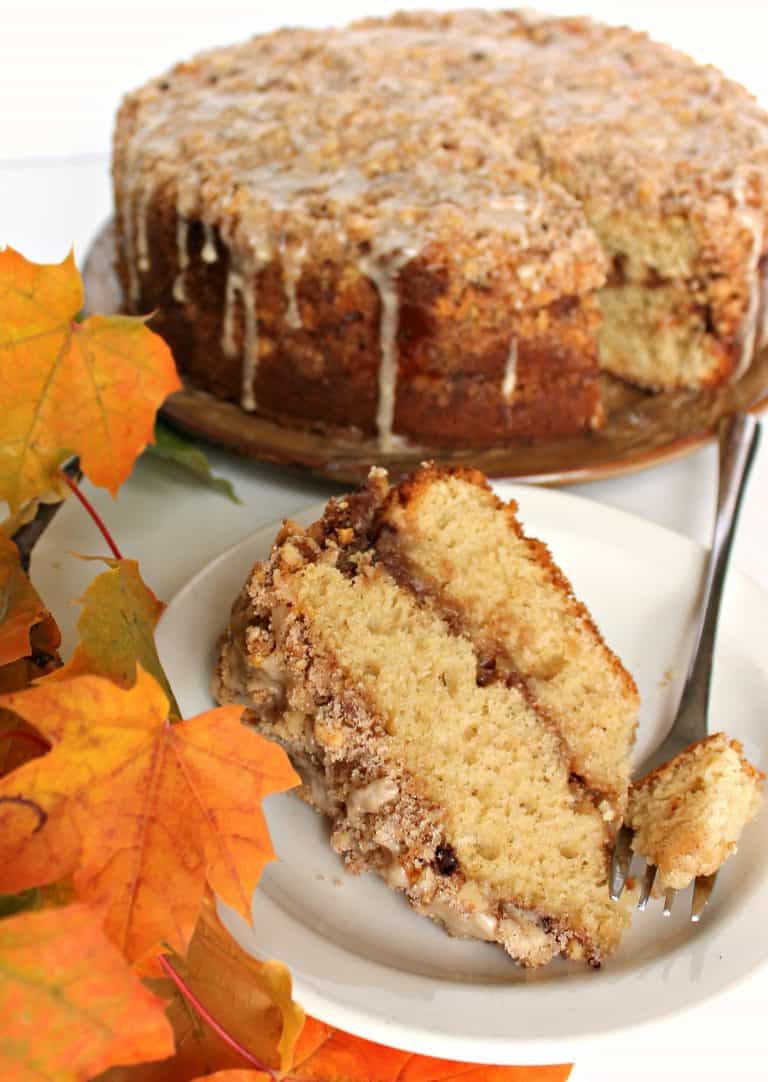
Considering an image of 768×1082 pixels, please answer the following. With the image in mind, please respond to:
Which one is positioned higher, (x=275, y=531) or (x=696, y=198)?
(x=696, y=198)

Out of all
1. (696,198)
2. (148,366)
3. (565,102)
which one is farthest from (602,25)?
(148,366)

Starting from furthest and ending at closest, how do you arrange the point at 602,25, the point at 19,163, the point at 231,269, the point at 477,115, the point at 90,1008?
the point at 19,163, the point at 602,25, the point at 477,115, the point at 231,269, the point at 90,1008

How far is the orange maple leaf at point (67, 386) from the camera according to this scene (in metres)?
0.88

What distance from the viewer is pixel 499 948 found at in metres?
0.88

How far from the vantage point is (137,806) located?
68 centimetres

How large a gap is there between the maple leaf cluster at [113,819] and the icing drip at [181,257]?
570 mm

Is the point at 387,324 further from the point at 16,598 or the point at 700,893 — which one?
the point at 700,893

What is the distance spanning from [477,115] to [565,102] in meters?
0.14

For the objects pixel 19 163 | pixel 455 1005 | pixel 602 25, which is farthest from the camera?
pixel 19 163

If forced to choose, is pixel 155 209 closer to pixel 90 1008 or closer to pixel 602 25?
pixel 602 25

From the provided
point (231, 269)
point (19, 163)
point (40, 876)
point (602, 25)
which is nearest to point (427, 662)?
point (40, 876)

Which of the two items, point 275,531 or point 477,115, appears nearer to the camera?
point 275,531

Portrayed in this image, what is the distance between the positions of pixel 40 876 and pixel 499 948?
39 cm

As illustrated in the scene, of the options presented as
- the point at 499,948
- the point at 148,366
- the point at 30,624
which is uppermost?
the point at 148,366
